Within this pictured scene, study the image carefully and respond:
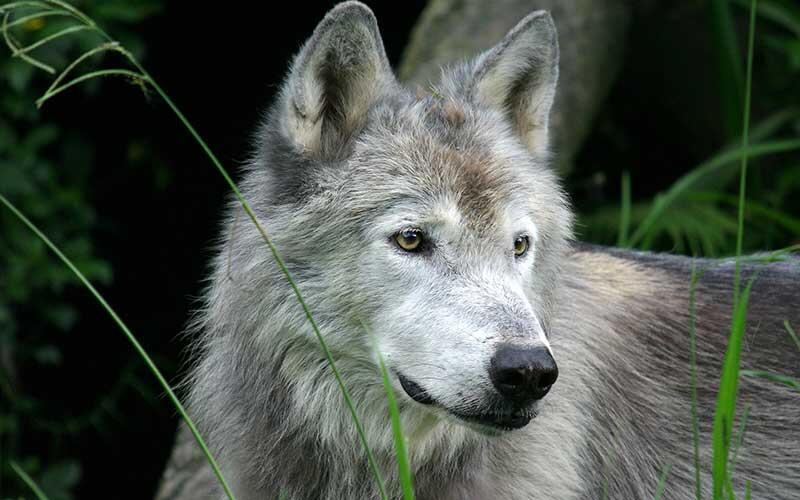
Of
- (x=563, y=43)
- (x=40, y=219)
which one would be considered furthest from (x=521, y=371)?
(x=563, y=43)

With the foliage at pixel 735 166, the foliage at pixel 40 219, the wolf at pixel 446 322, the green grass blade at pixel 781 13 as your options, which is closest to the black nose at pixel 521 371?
the wolf at pixel 446 322

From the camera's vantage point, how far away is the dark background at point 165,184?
6293 millimetres

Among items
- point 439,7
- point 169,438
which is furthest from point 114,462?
point 439,7

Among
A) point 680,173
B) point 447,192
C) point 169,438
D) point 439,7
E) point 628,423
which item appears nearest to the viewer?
point 447,192

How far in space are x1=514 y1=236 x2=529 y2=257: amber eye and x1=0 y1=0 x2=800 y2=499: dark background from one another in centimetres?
293

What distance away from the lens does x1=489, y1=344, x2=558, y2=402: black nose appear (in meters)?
2.92

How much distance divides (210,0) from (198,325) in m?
4.06

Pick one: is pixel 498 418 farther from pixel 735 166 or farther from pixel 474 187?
pixel 735 166

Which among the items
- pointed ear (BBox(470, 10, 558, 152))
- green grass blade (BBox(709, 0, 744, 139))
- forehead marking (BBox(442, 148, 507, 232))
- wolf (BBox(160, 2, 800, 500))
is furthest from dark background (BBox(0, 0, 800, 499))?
forehead marking (BBox(442, 148, 507, 232))

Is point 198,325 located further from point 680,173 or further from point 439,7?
point 680,173

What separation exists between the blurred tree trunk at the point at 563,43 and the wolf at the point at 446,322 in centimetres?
249

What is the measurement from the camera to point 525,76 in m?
3.77

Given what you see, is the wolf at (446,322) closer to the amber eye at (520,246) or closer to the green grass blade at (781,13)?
the amber eye at (520,246)

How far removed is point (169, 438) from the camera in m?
7.30
